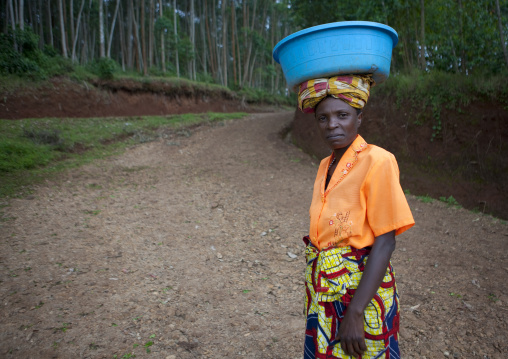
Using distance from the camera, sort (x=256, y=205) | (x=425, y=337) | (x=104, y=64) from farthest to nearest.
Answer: (x=104, y=64)
(x=256, y=205)
(x=425, y=337)

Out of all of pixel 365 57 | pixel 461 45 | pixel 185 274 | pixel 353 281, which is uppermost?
pixel 461 45

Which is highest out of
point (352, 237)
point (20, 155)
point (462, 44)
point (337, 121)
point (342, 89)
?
point (462, 44)

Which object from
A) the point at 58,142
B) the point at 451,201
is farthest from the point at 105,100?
the point at 451,201

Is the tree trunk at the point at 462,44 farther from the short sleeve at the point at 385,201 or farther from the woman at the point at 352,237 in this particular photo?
the short sleeve at the point at 385,201

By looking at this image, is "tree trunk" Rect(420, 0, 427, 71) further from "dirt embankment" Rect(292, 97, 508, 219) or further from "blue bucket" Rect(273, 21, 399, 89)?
"blue bucket" Rect(273, 21, 399, 89)

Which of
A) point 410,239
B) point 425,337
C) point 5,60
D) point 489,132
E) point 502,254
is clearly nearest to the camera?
point 425,337

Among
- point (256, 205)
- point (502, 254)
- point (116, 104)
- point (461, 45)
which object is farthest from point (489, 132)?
point (116, 104)

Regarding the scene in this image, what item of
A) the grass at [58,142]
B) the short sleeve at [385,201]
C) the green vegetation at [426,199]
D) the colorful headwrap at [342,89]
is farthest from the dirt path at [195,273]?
the colorful headwrap at [342,89]

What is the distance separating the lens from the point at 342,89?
4.18 ft

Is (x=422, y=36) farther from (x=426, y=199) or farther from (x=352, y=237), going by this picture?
(x=352, y=237)

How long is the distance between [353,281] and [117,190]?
566 cm

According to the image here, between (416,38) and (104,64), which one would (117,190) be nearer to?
(416,38)

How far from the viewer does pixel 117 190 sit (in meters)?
6.00

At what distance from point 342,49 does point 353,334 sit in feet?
3.49
